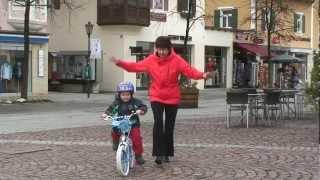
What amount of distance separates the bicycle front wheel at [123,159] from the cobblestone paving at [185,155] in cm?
11

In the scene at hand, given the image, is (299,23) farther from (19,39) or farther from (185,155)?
(185,155)

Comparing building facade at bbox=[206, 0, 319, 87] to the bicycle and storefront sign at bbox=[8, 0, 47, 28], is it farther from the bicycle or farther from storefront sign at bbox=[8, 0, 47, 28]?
the bicycle

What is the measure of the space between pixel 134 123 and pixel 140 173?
0.66 metres

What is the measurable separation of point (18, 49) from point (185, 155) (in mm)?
22308

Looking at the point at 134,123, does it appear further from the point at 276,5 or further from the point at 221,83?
the point at 221,83

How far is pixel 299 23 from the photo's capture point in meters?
55.6

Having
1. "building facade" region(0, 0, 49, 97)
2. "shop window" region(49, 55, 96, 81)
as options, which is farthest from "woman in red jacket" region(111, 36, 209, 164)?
"shop window" region(49, 55, 96, 81)

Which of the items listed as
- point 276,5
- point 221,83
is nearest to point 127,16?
point 276,5

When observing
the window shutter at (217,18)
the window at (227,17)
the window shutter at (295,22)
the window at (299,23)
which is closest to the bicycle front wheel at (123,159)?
the window shutter at (217,18)

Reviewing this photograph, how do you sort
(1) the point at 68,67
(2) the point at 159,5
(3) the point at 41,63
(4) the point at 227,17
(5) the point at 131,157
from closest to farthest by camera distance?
(5) the point at 131,157, (3) the point at 41,63, (1) the point at 68,67, (2) the point at 159,5, (4) the point at 227,17

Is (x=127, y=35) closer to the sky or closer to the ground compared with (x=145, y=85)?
closer to the sky

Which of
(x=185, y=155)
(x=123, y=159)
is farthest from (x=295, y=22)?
(x=123, y=159)

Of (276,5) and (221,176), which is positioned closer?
(221,176)

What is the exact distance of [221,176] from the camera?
8.79m
